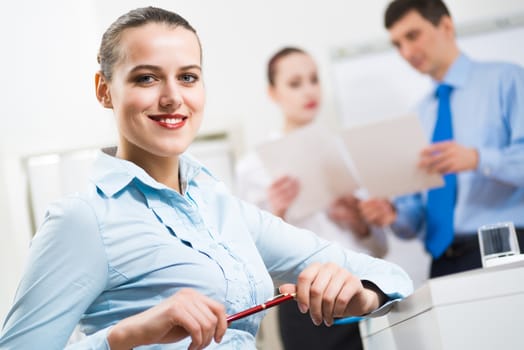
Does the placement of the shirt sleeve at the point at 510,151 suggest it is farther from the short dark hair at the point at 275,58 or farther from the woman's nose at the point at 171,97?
the woman's nose at the point at 171,97

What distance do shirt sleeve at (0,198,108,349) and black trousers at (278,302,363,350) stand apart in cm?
198

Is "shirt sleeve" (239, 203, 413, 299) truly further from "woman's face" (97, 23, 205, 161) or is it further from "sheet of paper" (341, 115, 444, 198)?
"sheet of paper" (341, 115, 444, 198)

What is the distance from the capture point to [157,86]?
103 centimetres

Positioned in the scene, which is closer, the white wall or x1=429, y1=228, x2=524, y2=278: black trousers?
x1=429, y1=228, x2=524, y2=278: black trousers

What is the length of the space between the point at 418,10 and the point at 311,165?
78 cm

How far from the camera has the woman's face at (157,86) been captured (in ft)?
3.34

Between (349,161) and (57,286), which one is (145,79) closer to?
(57,286)

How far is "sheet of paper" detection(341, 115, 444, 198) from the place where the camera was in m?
2.81

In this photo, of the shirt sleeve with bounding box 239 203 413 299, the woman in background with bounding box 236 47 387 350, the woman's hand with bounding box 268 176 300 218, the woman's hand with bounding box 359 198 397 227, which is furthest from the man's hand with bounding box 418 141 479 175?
the shirt sleeve with bounding box 239 203 413 299

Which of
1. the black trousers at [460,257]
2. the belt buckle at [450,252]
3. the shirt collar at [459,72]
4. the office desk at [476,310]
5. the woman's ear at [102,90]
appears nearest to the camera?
the office desk at [476,310]

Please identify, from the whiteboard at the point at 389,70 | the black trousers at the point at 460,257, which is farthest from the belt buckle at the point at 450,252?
the whiteboard at the point at 389,70

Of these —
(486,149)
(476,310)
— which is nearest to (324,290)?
(476,310)

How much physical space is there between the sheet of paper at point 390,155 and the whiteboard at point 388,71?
1.36 feet

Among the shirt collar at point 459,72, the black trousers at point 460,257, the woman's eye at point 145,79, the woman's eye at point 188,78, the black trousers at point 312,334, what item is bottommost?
the black trousers at point 312,334
